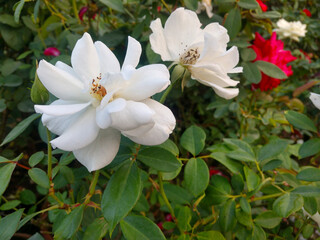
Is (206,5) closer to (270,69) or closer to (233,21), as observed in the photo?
(233,21)

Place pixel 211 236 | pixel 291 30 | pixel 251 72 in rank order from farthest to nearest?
pixel 291 30 < pixel 251 72 < pixel 211 236

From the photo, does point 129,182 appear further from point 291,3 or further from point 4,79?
point 291,3

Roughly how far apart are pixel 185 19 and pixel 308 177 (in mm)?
390

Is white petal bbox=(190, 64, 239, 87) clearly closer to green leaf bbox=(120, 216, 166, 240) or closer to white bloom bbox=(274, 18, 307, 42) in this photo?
green leaf bbox=(120, 216, 166, 240)

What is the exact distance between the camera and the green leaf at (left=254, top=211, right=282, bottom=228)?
1.97ft

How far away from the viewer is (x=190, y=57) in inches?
20.3

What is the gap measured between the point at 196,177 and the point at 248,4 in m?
0.53

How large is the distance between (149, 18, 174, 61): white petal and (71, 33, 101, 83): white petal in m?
0.13

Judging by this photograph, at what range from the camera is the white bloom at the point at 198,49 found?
1.55 feet

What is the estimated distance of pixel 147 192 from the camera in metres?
1.04

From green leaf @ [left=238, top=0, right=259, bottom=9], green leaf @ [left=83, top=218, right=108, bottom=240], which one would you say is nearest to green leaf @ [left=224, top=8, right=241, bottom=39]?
green leaf @ [left=238, top=0, right=259, bottom=9]

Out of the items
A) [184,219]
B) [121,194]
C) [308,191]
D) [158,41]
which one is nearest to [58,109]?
[121,194]

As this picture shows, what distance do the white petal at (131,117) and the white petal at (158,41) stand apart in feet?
0.68

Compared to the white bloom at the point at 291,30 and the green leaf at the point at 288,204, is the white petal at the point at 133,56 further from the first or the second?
the white bloom at the point at 291,30
